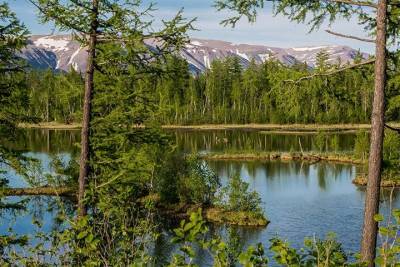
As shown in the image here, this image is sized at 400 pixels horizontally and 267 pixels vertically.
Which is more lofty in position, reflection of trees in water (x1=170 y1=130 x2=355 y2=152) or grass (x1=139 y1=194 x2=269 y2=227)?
reflection of trees in water (x1=170 y1=130 x2=355 y2=152)

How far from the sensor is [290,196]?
139 ft

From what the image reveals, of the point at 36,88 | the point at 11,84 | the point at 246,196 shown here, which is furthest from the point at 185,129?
the point at 11,84

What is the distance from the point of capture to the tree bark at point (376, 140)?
31.9 feet

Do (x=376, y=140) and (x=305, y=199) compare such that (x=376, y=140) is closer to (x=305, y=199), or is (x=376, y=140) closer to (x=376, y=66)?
(x=376, y=66)

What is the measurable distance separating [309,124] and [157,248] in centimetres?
8571

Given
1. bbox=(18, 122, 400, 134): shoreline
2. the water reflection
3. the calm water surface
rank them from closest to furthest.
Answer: the calm water surface → the water reflection → bbox=(18, 122, 400, 134): shoreline

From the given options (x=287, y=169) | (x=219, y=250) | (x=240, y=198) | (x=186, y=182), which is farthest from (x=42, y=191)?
(x=219, y=250)

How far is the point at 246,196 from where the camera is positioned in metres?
37.4

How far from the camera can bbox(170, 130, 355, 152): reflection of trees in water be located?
241ft

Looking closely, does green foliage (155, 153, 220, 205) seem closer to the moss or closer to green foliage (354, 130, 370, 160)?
the moss

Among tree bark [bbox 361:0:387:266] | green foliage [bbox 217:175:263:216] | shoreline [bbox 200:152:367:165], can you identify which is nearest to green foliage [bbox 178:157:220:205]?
green foliage [bbox 217:175:263:216]

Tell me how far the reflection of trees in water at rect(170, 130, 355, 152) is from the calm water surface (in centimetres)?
16

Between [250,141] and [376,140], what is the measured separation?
7043cm

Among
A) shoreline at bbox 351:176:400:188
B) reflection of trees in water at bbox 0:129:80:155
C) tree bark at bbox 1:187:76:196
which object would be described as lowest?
tree bark at bbox 1:187:76:196
